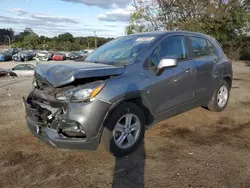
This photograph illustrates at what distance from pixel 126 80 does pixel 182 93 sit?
4.40 ft

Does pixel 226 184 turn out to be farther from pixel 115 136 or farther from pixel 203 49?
pixel 203 49

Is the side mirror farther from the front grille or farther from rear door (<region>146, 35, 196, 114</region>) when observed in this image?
the front grille

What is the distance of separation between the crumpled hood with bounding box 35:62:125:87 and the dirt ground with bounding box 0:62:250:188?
1.10 metres

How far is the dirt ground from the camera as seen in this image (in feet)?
10.1

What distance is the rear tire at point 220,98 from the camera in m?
5.60

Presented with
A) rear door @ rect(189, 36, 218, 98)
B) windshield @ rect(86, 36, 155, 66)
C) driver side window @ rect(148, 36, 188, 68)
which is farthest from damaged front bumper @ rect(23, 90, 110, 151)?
rear door @ rect(189, 36, 218, 98)

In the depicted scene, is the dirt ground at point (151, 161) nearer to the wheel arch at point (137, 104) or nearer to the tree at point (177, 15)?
the wheel arch at point (137, 104)

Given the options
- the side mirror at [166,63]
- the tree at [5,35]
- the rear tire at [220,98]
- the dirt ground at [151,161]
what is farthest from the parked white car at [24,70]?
the tree at [5,35]

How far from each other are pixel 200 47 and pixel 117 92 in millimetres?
2492

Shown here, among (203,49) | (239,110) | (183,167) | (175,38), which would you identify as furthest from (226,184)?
(239,110)

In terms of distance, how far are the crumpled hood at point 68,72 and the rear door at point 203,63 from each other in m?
1.84

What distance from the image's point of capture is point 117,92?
137 inches

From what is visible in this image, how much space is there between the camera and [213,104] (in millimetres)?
5648

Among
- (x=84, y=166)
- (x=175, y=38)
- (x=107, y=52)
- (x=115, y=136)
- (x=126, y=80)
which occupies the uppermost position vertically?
(x=175, y=38)
